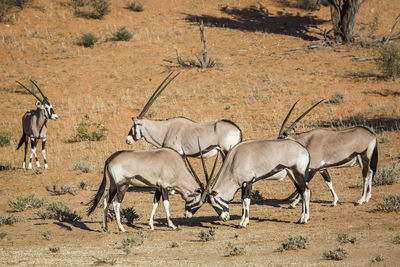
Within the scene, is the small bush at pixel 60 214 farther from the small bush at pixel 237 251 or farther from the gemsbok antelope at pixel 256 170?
the small bush at pixel 237 251

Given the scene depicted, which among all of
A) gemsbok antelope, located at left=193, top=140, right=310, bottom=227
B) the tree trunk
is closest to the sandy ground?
gemsbok antelope, located at left=193, top=140, right=310, bottom=227

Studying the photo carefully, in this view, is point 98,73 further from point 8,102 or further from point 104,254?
point 104,254

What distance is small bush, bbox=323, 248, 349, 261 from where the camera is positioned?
7968 millimetres

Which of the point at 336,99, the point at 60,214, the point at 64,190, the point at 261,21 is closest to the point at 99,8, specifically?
the point at 261,21

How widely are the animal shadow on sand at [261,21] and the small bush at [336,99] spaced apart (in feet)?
45.4

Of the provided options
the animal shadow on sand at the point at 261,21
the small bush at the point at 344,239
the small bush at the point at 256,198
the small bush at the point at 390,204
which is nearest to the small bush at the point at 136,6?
the animal shadow on sand at the point at 261,21

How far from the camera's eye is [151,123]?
14.5 meters

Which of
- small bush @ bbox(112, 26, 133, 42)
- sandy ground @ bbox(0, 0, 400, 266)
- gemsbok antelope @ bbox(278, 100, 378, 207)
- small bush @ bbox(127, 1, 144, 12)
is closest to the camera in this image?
sandy ground @ bbox(0, 0, 400, 266)

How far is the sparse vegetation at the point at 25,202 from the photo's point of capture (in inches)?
560

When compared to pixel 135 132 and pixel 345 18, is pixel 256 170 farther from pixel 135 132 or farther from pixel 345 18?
pixel 345 18

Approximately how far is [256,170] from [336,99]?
15.4 meters

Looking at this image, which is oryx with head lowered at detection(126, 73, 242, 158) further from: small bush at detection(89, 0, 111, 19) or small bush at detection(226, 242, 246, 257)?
small bush at detection(89, 0, 111, 19)

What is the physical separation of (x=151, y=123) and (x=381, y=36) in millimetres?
27456

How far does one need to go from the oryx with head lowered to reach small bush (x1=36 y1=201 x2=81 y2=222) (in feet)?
8.95
